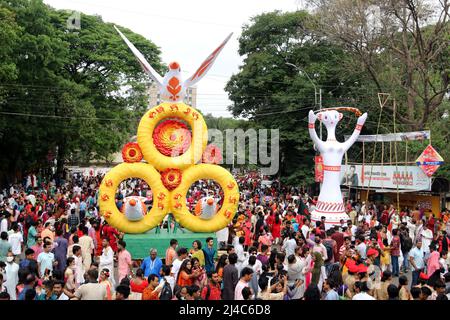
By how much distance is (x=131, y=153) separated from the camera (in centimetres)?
1353

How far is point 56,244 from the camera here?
991cm

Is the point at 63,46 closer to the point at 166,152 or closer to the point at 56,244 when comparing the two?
the point at 166,152

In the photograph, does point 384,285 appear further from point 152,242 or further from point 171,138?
point 171,138

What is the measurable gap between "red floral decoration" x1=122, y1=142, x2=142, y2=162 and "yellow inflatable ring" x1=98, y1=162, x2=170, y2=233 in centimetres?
13

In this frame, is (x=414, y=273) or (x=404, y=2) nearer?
(x=414, y=273)

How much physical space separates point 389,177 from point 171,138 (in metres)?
10.8

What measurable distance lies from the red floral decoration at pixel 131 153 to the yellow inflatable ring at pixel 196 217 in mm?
1257

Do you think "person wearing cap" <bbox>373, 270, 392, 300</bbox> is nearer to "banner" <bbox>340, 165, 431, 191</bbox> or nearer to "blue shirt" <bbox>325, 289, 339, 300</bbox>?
"blue shirt" <bbox>325, 289, 339, 300</bbox>

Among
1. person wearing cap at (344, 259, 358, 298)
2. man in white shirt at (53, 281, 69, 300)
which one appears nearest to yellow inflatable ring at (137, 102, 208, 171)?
person wearing cap at (344, 259, 358, 298)

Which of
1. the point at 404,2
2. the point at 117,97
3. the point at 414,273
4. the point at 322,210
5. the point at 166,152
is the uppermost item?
the point at 404,2

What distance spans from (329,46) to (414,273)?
21.7 meters

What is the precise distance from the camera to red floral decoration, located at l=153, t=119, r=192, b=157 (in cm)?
1370

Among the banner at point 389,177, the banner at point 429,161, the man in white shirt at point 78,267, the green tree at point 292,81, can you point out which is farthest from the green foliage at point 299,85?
the man in white shirt at point 78,267
